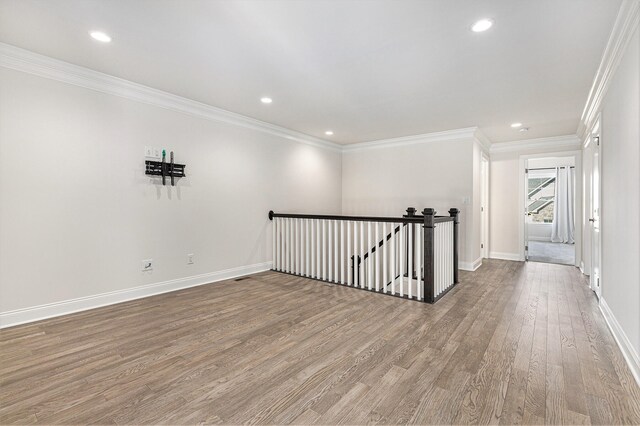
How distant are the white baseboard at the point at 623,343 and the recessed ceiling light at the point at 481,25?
2432 millimetres

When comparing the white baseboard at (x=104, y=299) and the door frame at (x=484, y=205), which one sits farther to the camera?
the door frame at (x=484, y=205)

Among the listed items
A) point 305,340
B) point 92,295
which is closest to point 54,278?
point 92,295

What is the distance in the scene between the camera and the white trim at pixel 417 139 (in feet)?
16.8

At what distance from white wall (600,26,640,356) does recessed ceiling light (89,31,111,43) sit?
383 cm

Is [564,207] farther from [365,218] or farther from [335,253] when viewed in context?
[335,253]

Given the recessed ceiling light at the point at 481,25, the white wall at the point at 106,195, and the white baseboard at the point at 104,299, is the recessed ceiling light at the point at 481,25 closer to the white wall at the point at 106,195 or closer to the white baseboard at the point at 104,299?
the white wall at the point at 106,195

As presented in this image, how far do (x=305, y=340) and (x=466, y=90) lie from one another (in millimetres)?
3226

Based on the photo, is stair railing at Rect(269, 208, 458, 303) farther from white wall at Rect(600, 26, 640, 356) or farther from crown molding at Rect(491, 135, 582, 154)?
crown molding at Rect(491, 135, 582, 154)

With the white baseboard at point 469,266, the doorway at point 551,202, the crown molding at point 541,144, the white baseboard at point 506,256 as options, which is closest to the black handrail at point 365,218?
the white baseboard at point 469,266

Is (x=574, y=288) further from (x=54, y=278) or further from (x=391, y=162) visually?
(x=54, y=278)

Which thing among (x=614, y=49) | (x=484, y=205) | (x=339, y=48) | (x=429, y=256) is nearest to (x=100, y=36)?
(x=339, y=48)

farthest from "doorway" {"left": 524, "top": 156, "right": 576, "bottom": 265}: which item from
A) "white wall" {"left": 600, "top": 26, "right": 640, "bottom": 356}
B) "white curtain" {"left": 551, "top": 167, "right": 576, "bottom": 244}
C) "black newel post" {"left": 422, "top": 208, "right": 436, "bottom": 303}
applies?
"black newel post" {"left": 422, "top": 208, "right": 436, "bottom": 303}

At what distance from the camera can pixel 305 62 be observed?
2852 mm

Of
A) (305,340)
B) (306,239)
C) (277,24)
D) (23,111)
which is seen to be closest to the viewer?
(277,24)
